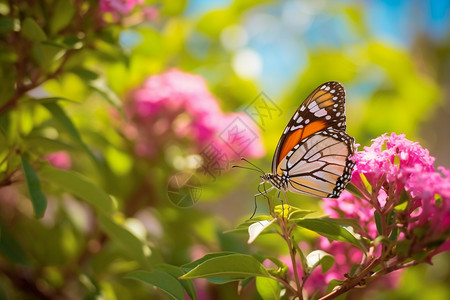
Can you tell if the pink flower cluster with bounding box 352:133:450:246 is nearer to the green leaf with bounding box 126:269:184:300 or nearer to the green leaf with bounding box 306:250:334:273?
the green leaf with bounding box 306:250:334:273

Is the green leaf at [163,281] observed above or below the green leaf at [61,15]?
below

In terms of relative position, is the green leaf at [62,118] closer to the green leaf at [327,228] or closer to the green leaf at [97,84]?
the green leaf at [97,84]

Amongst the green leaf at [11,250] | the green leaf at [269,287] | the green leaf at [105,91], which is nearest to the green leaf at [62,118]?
the green leaf at [105,91]

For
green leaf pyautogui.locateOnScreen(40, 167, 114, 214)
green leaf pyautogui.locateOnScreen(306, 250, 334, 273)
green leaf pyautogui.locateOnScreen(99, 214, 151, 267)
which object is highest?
green leaf pyautogui.locateOnScreen(306, 250, 334, 273)

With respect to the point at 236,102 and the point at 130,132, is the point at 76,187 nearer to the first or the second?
the point at 130,132

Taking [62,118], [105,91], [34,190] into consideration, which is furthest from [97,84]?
[34,190]

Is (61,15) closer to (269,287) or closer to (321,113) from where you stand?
(321,113)

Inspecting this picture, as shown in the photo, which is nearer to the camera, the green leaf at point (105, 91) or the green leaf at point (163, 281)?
the green leaf at point (163, 281)

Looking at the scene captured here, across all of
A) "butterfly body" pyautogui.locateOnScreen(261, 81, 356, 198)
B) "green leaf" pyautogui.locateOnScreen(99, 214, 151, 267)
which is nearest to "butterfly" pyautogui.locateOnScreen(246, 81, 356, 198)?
"butterfly body" pyautogui.locateOnScreen(261, 81, 356, 198)
